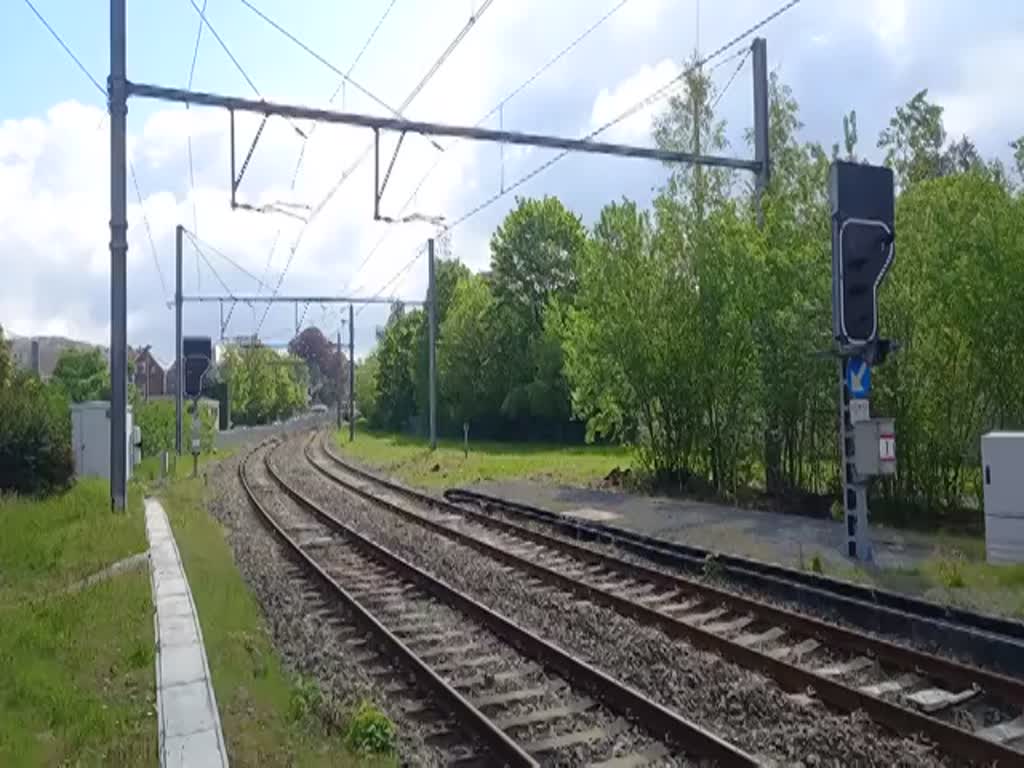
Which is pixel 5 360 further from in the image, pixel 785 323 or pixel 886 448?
pixel 886 448

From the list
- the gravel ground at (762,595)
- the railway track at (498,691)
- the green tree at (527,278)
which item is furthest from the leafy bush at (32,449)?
the green tree at (527,278)

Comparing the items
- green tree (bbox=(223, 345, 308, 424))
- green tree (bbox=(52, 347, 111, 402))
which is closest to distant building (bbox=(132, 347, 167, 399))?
green tree (bbox=(223, 345, 308, 424))

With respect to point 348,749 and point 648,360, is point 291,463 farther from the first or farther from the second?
point 348,749

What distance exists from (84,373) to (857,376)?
231 feet

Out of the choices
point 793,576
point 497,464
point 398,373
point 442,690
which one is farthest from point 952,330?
point 398,373

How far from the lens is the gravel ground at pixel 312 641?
7762 mm

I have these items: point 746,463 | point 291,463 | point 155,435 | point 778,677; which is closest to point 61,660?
point 778,677

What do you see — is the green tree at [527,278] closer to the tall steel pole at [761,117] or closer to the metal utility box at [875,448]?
the tall steel pole at [761,117]

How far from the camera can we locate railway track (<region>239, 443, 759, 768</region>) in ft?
22.7

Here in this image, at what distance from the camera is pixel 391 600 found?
12594mm

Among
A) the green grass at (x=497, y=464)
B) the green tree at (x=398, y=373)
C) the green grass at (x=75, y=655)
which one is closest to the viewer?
the green grass at (x=75, y=655)

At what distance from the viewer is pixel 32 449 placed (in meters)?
23.8

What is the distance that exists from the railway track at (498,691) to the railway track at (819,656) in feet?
4.67

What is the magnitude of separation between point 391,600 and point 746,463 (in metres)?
12.7
